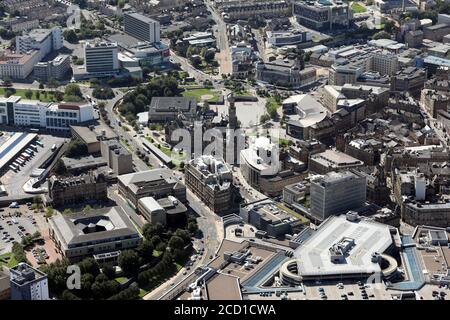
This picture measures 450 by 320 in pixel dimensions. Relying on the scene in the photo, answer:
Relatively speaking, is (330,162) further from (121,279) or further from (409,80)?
(409,80)

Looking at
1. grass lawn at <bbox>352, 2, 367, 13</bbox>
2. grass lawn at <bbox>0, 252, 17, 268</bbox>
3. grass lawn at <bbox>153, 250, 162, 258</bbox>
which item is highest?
grass lawn at <bbox>352, 2, 367, 13</bbox>

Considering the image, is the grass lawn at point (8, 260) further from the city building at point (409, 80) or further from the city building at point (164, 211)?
the city building at point (409, 80)

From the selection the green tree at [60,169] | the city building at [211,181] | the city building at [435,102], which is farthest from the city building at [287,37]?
the green tree at [60,169]

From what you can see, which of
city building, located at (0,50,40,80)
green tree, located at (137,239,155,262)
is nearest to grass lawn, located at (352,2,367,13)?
city building, located at (0,50,40,80)

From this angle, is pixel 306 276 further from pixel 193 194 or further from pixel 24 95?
pixel 24 95

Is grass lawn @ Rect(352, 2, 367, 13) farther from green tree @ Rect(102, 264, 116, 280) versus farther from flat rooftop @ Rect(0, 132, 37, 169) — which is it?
green tree @ Rect(102, 264, 116, 280)

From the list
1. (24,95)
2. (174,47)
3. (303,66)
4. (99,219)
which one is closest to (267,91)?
(303,66)
